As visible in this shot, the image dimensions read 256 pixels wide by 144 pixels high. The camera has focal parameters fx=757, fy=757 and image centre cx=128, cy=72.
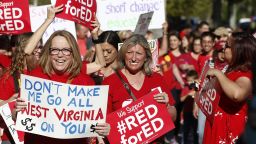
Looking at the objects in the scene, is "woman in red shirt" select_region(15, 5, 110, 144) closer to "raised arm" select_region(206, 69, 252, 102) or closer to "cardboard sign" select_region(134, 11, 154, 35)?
"raised arm" select_region(206, 69, 252, 102)

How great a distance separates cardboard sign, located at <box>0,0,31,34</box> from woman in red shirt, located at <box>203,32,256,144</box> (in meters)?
3.40

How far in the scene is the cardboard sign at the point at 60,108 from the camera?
589cm

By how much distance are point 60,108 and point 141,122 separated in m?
0.83

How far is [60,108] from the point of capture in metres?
5.96

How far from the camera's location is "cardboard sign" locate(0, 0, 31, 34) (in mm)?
9125

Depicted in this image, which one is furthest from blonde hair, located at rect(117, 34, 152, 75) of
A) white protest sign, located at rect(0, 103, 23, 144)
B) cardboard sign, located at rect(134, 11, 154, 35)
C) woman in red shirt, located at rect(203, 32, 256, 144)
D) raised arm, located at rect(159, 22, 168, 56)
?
raised arm, located at rect(159, 22, 168, 56)

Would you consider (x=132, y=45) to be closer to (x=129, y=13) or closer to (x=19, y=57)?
(x=19, y=57)

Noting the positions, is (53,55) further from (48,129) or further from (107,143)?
(107,143)

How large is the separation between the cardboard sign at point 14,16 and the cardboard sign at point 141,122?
3.10 m

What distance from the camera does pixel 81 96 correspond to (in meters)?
5.96

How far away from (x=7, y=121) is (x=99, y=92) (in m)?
1.21

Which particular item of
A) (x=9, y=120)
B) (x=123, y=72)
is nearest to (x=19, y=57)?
(x=9, y=120)

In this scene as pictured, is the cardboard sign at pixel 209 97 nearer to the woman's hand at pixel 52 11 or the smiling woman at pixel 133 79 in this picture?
the smiling woman at pixel 133 79

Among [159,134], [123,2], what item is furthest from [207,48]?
[159,134]
